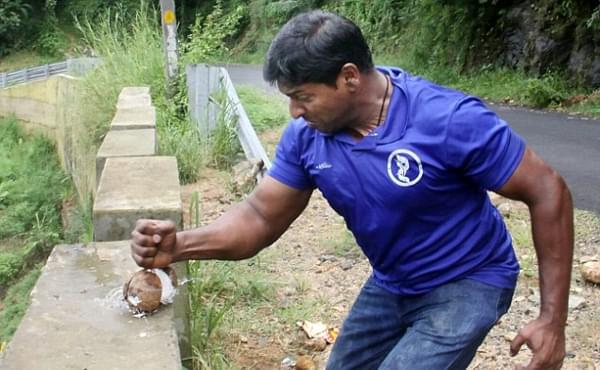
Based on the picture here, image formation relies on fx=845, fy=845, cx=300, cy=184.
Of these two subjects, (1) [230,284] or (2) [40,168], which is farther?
(2) [40,168]

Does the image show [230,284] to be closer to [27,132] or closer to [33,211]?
[33,211]

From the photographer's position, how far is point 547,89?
15.5 m

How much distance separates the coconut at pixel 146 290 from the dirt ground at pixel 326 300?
1372mm

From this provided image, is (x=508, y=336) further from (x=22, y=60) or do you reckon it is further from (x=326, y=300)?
(x=22, y=60)

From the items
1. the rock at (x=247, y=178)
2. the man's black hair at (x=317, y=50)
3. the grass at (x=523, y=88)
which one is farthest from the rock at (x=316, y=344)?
the grass at (x=523, y=88)

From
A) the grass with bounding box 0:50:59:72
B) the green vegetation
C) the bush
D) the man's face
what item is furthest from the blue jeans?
the grass with bounding box 0:50:59:72

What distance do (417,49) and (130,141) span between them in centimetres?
1754

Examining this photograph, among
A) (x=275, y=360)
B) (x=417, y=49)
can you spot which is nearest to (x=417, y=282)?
(x=275, y=360)

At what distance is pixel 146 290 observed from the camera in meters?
2.72


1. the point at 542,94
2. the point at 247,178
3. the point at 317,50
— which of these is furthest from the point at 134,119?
the point at 542,94

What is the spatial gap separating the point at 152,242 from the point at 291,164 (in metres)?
0.53

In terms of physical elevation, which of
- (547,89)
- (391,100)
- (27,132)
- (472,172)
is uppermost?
(391,100)

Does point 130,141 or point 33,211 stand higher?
point 130,141

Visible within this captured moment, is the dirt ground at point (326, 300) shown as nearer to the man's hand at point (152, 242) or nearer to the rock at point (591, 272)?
the rock at point (591, 272)
